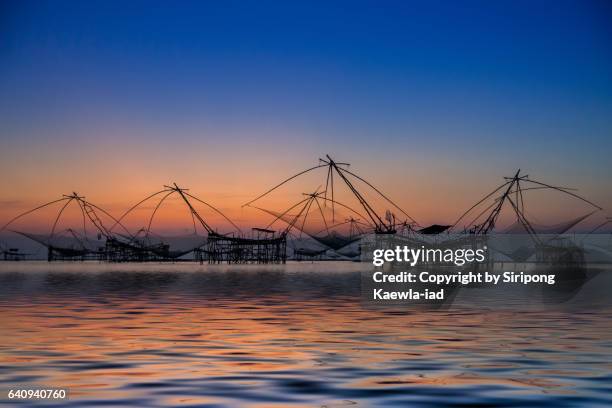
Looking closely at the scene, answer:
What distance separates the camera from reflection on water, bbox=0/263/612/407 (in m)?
11.5

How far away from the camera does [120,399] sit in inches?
434

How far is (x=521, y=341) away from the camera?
1848 centimetres

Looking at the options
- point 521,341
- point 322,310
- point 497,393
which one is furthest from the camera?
point 322,310

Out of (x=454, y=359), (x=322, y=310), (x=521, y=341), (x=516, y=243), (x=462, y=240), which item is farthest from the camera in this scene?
(x=516, y=243)

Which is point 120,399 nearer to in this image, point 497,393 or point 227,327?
point 497,393

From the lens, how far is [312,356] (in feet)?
51.4

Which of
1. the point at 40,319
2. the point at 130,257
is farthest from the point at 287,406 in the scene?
the point at 130,257

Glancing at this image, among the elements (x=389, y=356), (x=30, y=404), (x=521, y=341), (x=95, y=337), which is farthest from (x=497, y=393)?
(x=95, y=337)

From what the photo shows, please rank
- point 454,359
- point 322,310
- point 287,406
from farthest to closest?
point 322,310 < point 454,359 < point 287,406

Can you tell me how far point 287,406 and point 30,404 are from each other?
3107 mm

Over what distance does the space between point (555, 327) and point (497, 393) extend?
11.2 metres

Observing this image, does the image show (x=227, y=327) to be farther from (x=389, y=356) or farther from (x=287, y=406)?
(x=287, y=406)

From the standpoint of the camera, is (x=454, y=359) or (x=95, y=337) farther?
(x=95, y=337)

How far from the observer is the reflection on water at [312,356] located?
37.7 feet
